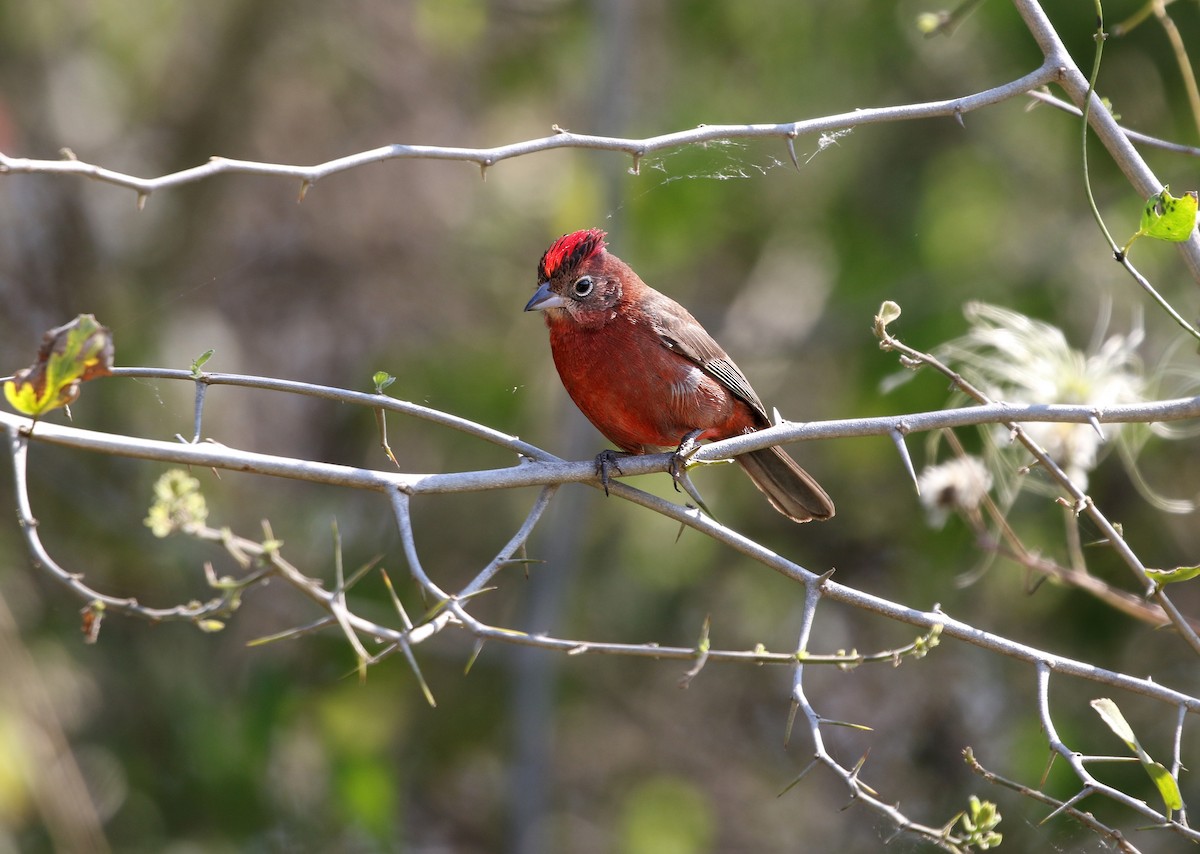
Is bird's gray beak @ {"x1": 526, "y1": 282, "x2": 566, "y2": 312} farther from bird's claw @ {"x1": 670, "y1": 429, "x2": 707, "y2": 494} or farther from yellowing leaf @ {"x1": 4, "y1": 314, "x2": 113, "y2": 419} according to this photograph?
yellowing leaf @ {"x1": 4, "y1": 314, "x2": 113, "y2": 419}

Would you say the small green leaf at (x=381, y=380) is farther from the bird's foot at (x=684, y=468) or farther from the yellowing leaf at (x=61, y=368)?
the bird's foot at (x=684, y=468)

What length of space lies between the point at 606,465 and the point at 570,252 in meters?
1.24

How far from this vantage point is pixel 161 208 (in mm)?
8375

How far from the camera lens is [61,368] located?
2.46m

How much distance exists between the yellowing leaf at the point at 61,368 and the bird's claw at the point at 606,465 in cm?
125

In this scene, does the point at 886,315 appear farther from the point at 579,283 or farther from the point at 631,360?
the point at 579,283

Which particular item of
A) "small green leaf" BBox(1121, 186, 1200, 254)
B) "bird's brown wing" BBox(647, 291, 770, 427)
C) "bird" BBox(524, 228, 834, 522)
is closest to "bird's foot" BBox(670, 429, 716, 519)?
"bird" BBox(524, 228, 834, 522)

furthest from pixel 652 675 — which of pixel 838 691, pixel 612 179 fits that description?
pixel 612 179

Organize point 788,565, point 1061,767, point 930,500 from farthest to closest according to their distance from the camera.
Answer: point 1061,767 < point 930,500 < point 788,565

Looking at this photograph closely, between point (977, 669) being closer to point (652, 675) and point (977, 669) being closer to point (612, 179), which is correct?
point (652, 675)

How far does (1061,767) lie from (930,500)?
6.31 feet

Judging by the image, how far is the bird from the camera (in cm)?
429

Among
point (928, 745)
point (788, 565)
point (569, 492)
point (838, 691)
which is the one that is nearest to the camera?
point (788, 565)

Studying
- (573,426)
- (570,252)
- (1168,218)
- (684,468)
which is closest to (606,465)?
(684,468)
